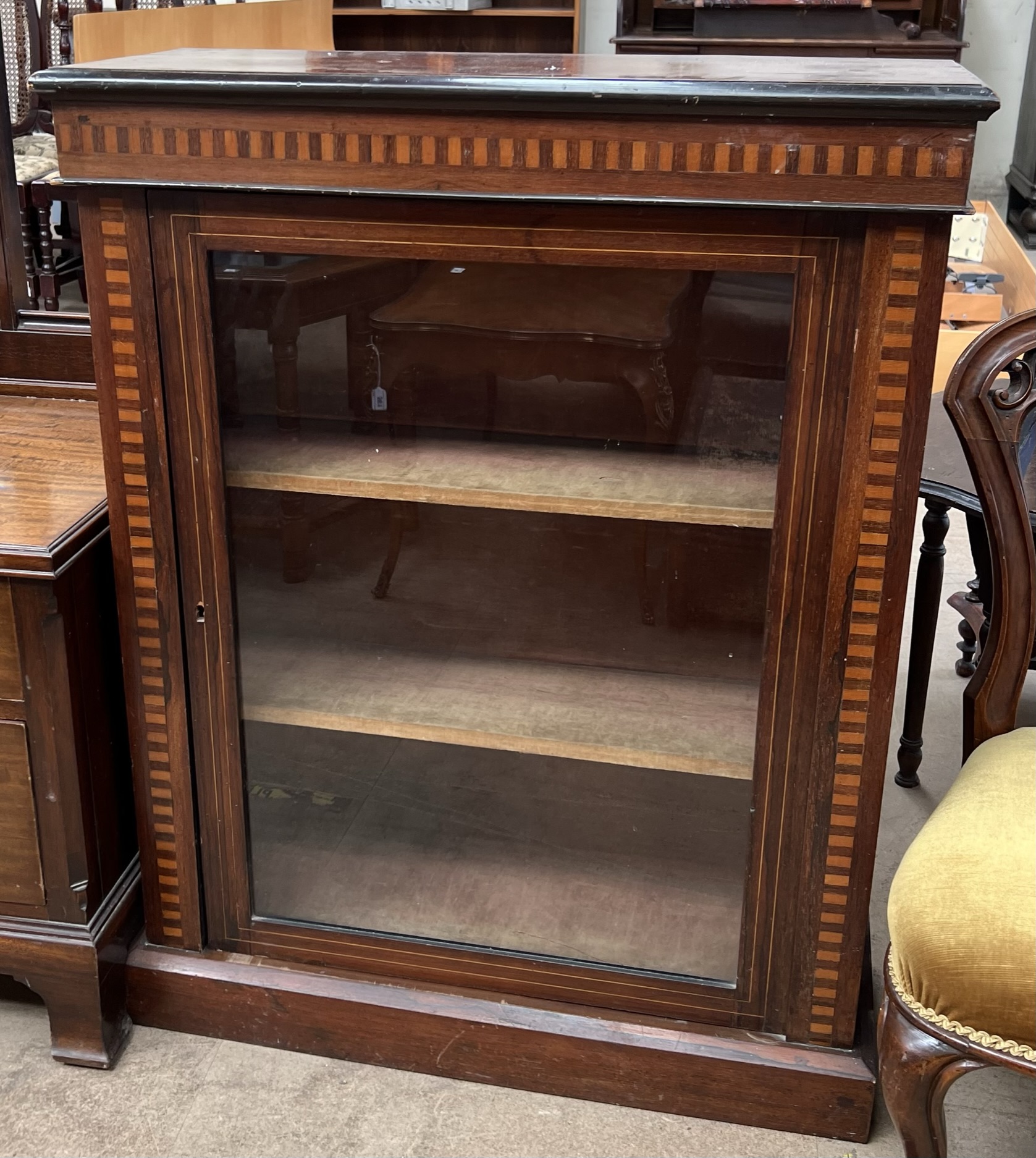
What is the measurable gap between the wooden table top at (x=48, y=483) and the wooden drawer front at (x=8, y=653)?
34 mm

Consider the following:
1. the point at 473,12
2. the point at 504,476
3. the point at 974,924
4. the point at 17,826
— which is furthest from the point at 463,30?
the point at 974,924

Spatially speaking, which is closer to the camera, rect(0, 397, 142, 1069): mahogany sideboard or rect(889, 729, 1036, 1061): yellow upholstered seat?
rect(889, 729, 1036, 1061): yellow upholstered seat

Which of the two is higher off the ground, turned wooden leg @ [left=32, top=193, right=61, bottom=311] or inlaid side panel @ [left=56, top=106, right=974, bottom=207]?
inlaid side panel @ [left=56, top=106, right=974, bottom=207]

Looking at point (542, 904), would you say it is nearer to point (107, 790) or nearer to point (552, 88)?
point (107, 790)

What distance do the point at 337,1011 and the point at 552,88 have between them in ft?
2.82

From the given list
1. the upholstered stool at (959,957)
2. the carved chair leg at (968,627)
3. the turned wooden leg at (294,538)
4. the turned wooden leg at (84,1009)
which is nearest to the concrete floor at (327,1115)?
the turned wooden leg at (84,1009)

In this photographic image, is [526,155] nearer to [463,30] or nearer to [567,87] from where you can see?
[567,87]

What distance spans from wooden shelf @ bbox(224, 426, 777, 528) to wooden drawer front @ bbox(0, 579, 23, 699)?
0.71ft

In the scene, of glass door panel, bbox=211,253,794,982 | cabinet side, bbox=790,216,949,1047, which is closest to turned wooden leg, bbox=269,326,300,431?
glass door panel, bbox=211,253,794,982

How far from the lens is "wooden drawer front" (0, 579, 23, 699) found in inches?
41.1

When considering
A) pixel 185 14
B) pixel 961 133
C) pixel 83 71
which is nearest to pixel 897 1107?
pixel 961 133

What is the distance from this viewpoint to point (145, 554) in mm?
1064

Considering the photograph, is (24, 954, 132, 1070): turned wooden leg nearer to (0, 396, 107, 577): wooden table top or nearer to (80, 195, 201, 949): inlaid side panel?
(80, 195, 201, 949): inlaid side panel

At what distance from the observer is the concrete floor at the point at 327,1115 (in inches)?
43.6
